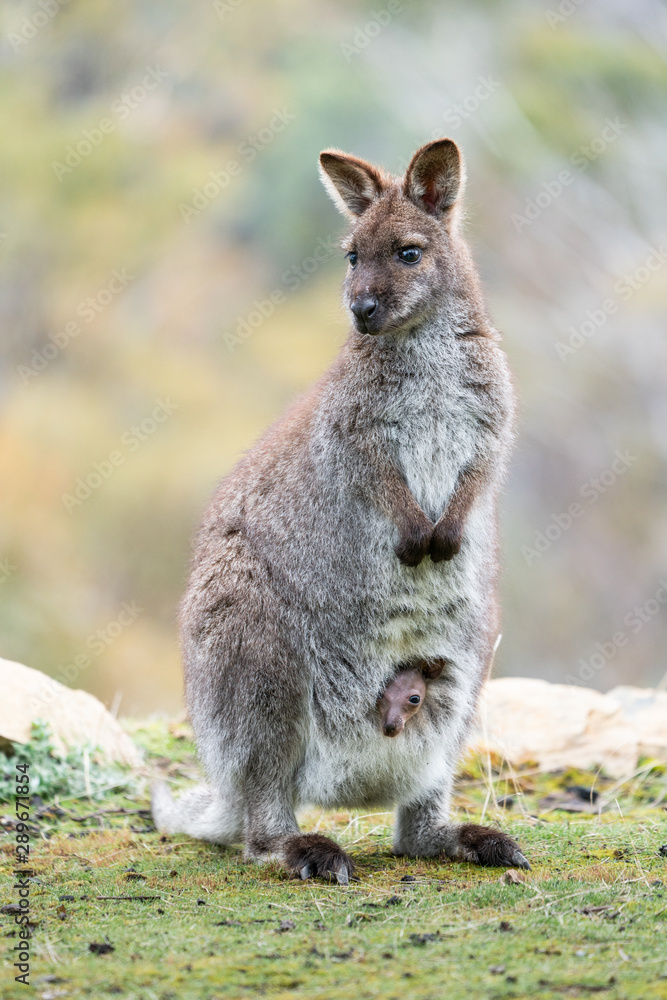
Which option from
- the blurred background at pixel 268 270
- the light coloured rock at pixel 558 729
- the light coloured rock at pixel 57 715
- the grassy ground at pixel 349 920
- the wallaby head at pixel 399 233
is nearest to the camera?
the grassy ground at pixel 349 920

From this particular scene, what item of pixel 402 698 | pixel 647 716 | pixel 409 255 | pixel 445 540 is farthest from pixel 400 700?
pixel 647 716

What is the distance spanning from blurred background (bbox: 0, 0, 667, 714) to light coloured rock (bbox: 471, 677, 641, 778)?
6.66 m

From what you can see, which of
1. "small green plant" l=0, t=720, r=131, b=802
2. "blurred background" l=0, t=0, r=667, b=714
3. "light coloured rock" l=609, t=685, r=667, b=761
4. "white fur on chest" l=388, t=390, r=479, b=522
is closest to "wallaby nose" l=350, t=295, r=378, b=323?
"white fur on chest" l=388, t=390, r=479, b=522

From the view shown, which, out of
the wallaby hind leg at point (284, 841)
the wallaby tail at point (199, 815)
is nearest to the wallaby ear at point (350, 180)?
the wallaby hind leg at point (284, 841)

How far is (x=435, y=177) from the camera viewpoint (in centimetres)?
440

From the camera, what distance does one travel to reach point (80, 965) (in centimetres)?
276

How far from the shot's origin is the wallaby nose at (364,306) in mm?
4078

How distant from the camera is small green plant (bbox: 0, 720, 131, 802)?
5145 mm

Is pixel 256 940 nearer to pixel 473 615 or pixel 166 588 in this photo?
pixel 473 615

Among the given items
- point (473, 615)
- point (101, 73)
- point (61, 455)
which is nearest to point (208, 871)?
point (473, 615)

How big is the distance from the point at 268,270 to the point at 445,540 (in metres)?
11.8

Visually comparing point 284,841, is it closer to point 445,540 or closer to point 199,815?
point 199,815

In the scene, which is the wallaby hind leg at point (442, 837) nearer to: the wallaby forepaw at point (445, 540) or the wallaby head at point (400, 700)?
the wallaby head at point (400, 700)

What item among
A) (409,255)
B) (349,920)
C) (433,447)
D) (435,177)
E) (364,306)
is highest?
(435,177)
